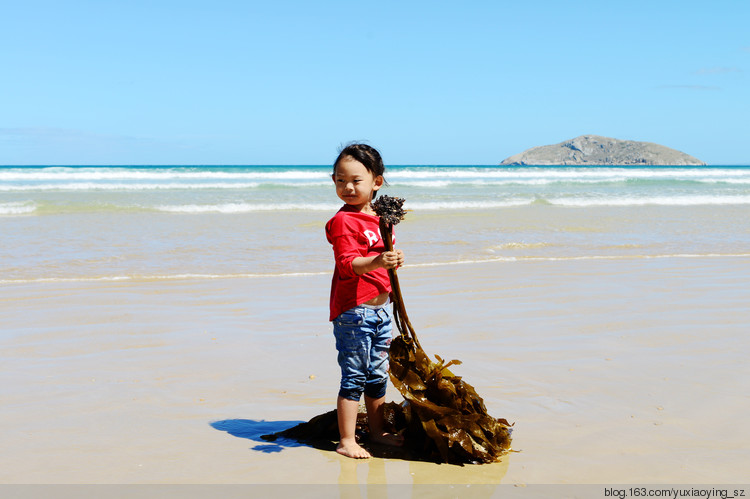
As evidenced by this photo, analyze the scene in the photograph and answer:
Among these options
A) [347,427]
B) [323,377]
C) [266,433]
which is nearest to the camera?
[347,427]

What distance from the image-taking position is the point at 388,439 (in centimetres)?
308

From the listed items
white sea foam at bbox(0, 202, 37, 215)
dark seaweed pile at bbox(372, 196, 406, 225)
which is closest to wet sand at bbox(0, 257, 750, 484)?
dark seaweed pile at bbox(372, 196, 406, 225)

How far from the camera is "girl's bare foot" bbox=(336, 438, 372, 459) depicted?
2922 mm

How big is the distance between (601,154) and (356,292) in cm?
10824

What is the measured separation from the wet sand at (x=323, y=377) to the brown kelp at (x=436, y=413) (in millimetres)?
86

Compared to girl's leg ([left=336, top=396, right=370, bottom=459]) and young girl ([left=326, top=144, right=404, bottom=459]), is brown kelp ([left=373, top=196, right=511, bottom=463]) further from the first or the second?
girl's leg ([left=336, top=396, right=370, bottom=459])

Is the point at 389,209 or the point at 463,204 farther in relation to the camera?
the point at 463,204

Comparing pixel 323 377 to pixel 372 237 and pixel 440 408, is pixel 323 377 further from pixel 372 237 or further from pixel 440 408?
pixel 372 237

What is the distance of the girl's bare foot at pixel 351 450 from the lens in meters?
2.92

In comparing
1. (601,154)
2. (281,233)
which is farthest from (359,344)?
(601,154)

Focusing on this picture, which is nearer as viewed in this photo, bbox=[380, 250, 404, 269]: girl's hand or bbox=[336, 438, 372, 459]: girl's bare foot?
bbox=[380, 250, 404, 269]: girl's hand

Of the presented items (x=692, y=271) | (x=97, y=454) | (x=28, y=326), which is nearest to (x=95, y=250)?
(x=28, y=326)

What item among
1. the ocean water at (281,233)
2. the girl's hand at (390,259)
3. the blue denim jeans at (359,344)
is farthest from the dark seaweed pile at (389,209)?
the ocean water at (281,233)

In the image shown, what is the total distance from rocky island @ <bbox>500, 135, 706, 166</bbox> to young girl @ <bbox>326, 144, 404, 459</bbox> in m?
101
